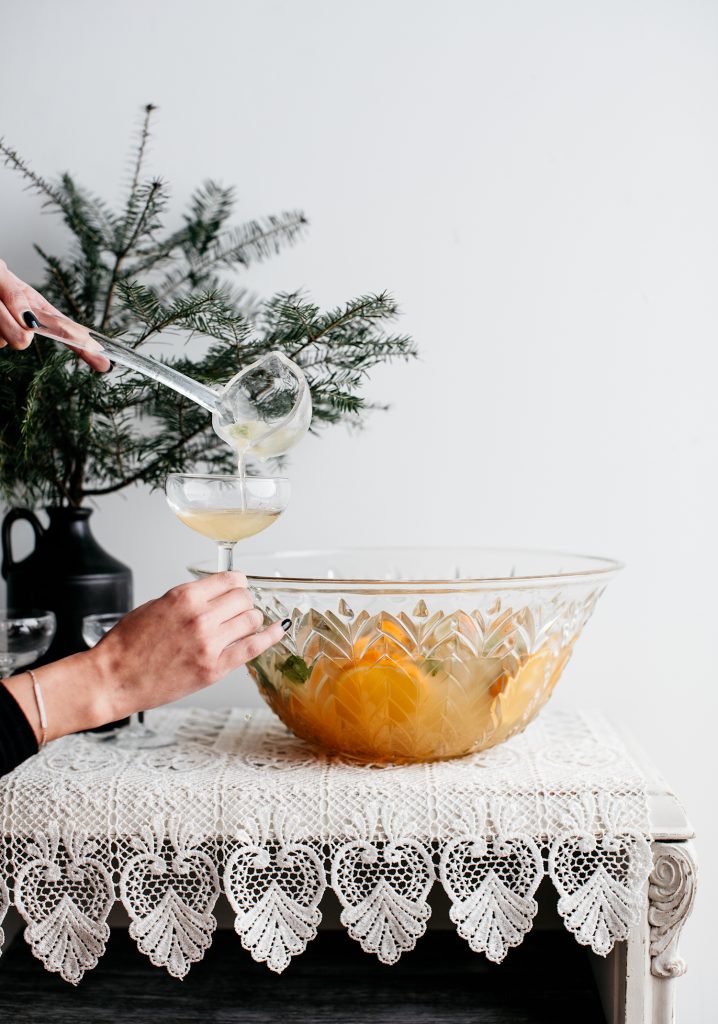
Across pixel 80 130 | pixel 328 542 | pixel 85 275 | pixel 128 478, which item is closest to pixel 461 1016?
pixel 328 542

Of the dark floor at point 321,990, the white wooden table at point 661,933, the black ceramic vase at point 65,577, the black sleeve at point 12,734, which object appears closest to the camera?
the black sleeve at point 12,734

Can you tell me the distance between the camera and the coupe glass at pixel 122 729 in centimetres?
101

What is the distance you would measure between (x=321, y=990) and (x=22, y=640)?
0.53 metres

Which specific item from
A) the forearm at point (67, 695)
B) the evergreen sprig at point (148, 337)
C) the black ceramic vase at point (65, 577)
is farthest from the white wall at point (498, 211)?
the forearm at point (67, 695)

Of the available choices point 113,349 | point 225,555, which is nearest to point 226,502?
point 225,555

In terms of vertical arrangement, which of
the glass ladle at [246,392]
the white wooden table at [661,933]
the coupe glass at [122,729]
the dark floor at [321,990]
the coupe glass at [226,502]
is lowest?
the dark floor at [321,990]

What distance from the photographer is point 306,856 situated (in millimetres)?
853

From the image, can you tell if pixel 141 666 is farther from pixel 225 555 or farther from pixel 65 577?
pixel 65 577

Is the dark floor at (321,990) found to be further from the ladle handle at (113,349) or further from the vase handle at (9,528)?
the ladle handle at (113,349)

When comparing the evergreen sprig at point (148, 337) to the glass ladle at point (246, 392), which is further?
the evergreen sprig at point (148, 337)

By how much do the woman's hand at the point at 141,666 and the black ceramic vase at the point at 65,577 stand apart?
294 millimetres

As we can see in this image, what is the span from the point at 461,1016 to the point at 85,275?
1.01 metres

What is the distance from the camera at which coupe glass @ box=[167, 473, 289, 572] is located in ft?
2.92

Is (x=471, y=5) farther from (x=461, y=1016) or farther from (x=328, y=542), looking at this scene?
(x=461, y=1016)
